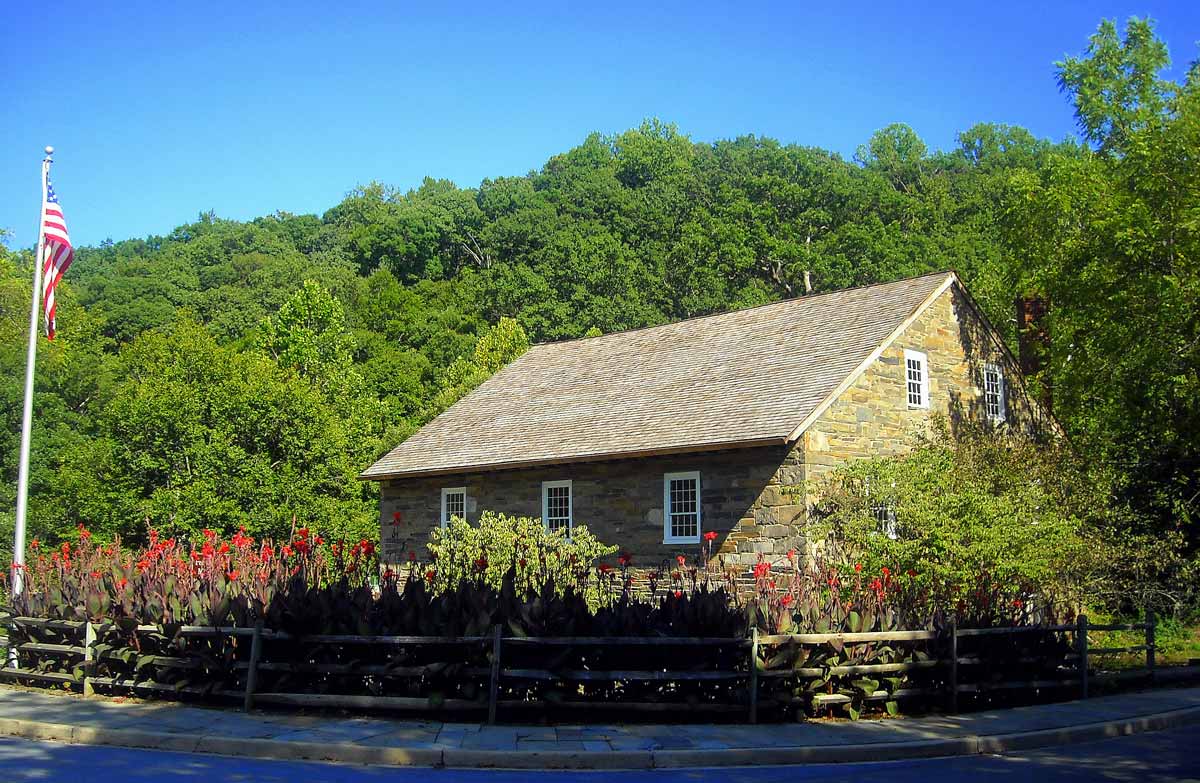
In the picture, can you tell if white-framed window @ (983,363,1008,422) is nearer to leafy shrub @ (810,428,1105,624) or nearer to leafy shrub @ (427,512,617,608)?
leafy shrub @ (810,428,1105,624)

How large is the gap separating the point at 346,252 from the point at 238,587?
216ft

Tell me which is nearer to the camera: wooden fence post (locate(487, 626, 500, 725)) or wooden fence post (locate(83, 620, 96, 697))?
A: wooden fence post (locate(487, 626, 500, 725))

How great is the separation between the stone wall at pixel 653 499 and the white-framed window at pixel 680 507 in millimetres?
139

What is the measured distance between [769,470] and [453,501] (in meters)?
10.0

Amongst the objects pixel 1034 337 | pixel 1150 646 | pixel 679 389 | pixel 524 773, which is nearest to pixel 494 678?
pixel 524 773

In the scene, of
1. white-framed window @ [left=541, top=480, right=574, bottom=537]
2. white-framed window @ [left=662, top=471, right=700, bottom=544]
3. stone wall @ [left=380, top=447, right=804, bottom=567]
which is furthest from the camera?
white-framed window @ [left=541, top=480, right=574, bottom=537]

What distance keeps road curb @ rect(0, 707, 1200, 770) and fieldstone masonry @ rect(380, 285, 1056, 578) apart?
25.9 feet

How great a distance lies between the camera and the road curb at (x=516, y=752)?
1049 centimetres

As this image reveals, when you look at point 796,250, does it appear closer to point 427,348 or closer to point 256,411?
point 427,348

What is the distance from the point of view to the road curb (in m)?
10.5

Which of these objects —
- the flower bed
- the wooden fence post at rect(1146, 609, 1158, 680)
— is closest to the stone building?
the wooden fence post at rect(1146, 609, 1158, 680)

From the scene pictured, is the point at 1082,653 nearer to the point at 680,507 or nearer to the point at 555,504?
the point at 680,507

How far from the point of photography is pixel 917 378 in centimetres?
2481

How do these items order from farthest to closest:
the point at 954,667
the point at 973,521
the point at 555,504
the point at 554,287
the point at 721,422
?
the point at 554,287 < the point at 555,504 < the point at 721,422 < the point at 973,521 < the point at 954,667
